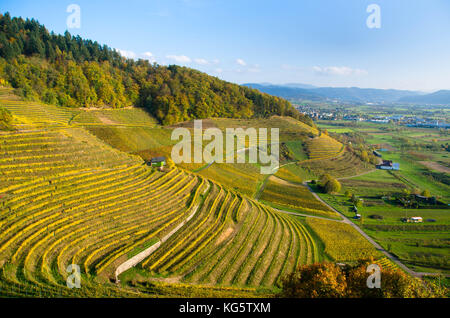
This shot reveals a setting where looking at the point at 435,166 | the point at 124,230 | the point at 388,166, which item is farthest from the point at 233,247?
the point at 435,166

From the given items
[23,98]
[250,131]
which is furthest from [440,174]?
[23,98]

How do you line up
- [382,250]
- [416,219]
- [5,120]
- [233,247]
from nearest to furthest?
[233,247]
[5,120]
[382,250]
[416,219]

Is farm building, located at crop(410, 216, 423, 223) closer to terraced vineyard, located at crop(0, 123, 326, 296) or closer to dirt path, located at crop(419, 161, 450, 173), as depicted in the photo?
terraced vineyard, located at crop(0, 123, 326, 296)

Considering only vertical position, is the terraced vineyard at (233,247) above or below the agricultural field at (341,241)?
above

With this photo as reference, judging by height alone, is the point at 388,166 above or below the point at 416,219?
above

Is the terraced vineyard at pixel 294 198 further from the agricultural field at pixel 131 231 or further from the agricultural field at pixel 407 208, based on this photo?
the agricultural field at pixel 407 208

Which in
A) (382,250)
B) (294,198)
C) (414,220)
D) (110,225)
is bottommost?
(382,250)

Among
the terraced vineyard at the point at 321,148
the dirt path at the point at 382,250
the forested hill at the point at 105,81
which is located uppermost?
the forested hill at the point at 105,81

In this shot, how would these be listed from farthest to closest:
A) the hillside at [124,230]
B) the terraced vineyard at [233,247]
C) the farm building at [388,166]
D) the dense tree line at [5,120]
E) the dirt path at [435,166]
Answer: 1. the farm building at [388,166]
2. the dirt path at [435,166]
3. the dense tree line at [5,120]
4. the terraced vineyard at [233,247]
5. the hillside at [124,230]

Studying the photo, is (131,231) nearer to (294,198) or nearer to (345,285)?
(345,285)

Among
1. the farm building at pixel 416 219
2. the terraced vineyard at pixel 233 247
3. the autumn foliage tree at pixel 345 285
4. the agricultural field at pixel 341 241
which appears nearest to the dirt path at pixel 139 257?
the terraced vineyard at pixel 233 247
